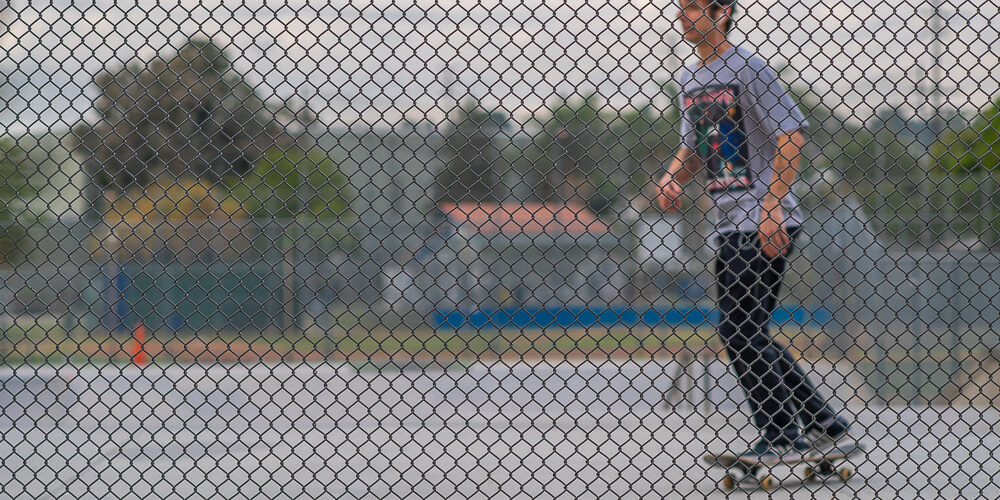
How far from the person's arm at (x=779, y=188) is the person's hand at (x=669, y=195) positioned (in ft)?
1.06

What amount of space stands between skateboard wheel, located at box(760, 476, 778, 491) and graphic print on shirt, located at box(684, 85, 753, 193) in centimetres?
114

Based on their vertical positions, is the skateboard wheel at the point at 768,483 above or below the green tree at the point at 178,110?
below

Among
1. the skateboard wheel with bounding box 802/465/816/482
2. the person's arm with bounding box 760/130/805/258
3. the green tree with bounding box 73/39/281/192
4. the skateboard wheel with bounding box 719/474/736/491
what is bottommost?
the skateboard wheel with bounding box 719/474/736/491

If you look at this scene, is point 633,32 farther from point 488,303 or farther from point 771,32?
point 488,303

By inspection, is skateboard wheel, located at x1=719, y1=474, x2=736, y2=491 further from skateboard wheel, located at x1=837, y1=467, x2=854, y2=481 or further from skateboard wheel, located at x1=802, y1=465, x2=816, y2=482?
skateboard wheel, located at x1=837, y1=467, x2=854, y2=481

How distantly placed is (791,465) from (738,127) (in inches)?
52.7

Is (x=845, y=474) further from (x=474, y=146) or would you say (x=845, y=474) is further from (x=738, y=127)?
(x=474, y=146)

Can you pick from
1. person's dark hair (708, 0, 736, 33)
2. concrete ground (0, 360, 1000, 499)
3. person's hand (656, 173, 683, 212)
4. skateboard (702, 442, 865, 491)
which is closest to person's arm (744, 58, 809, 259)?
person's dark hair (708, 0, 736, 33)

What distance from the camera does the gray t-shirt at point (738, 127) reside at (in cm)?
382

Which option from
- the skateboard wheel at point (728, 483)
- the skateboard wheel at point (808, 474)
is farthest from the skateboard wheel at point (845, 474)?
the skateboard wheel at point (728, 483)

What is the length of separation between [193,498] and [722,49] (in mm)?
2709

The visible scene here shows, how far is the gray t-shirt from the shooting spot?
3.82 metres

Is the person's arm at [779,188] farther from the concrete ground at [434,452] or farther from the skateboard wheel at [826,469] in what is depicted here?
the skateboard wheel at [826,469]

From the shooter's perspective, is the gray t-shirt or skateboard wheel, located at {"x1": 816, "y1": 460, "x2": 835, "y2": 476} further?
skateboard wheel, located at {"x1": 816, "y1": 460, "x2": 835, "y2": 476}
